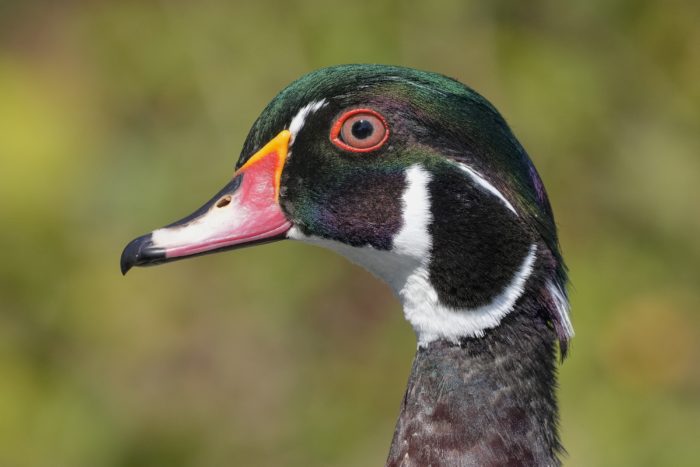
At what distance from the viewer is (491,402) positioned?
1.25m

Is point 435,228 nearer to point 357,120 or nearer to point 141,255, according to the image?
point 357,120

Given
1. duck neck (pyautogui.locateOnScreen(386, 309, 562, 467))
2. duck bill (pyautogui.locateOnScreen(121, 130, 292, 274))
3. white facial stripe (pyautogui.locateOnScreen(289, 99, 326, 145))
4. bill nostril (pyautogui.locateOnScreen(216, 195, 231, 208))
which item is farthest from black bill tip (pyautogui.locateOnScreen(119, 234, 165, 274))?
duck neck (pyautogui.locateOnScreen(386, 309, 562, 467))

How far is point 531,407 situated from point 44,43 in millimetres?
2642

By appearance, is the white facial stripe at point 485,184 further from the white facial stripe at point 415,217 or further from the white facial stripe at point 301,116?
the white facial stripe at point 301,116

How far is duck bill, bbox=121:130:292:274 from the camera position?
1224 mm

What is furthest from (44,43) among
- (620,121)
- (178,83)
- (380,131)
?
(380,131)

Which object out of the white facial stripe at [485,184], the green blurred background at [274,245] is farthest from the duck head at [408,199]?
the green blurred background at [274,245]

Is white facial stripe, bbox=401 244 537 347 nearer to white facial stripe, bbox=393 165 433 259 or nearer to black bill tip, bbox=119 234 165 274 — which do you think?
white facial stripe, bbox=393 165 433 259

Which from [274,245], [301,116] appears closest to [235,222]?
[301,116]

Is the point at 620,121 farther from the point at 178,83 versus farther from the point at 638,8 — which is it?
the point at 178,83

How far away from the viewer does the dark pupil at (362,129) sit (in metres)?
1.23

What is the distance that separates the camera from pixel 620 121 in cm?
255

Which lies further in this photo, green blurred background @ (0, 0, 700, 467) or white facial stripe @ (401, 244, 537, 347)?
green blurred background @ (0, 0, 700, 467)

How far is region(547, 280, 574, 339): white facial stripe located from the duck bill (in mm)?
325
